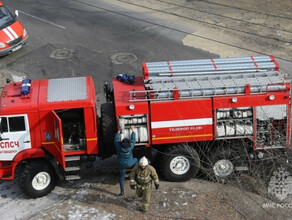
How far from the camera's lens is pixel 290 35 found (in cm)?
1916

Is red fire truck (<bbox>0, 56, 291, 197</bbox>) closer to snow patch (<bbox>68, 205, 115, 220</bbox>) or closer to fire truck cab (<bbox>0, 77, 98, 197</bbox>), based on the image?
fire truck cab (<bbox>0, 77, 98, 197</bbox>)

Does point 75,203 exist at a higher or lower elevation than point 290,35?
lower

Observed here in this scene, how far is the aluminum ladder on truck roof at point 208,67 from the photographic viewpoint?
35.8ft

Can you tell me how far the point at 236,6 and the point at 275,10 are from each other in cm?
188

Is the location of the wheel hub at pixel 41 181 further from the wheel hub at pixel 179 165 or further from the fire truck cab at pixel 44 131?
the wheel hub at pixel 179 165

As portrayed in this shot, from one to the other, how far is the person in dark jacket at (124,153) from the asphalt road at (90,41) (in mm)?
5929

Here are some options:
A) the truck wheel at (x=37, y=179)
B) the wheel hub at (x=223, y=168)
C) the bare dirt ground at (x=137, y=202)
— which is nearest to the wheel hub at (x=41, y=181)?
the truck wheel at (x=37, y=179)

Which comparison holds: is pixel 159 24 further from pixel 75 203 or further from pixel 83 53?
pixel 75 203

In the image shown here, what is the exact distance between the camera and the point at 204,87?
10.3 meters

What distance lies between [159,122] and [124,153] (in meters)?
1.07

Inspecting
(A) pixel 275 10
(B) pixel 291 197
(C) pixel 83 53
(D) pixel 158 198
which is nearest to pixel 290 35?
(A) pixel 275 10

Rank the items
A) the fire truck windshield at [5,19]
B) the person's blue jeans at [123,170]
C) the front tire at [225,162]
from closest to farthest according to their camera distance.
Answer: the person's blue jeans at [123,170]
the front tire at [225,162]
the fire truck windshield at [5,19]

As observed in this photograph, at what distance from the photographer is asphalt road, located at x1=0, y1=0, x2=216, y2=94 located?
680 inches

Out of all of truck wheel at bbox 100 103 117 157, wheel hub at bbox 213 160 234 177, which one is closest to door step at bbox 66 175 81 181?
truck wheel at bbox 100 103 117 157
